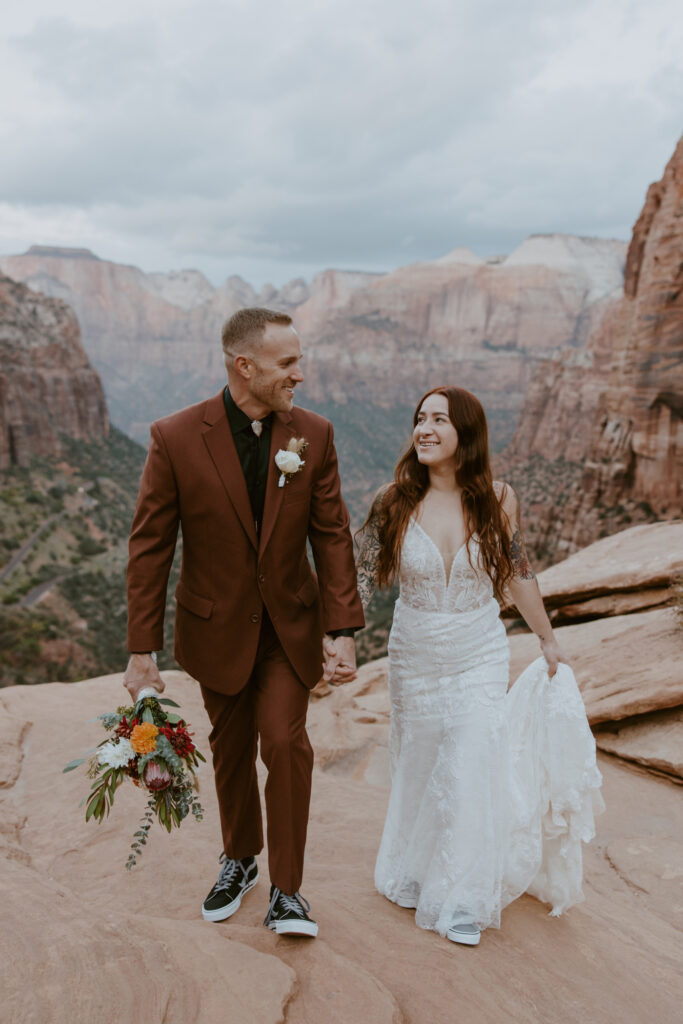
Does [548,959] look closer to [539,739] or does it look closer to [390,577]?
[539,739]

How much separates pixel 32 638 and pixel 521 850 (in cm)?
3000

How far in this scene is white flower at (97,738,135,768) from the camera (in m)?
2.97

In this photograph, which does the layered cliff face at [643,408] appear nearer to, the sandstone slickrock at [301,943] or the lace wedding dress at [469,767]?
the sandstone slickrock at [301,943]

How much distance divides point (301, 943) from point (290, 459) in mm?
2130

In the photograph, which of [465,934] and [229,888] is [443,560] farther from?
[229,888]

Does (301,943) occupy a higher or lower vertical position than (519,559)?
lower

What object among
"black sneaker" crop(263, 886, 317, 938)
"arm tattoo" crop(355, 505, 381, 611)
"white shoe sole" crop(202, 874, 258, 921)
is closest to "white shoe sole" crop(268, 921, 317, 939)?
"black sneaker" crop(263, 886, 317, 938)

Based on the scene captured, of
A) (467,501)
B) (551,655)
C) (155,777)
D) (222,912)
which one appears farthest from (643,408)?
(155,777)

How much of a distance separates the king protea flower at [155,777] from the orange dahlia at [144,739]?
0.07 m

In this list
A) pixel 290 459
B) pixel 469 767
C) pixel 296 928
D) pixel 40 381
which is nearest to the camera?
pixel 296 928

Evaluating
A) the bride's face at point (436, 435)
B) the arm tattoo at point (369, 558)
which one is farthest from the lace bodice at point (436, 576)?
the bride's face at point (436, 435)

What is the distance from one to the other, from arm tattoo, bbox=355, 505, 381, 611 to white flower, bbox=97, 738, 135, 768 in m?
1.33

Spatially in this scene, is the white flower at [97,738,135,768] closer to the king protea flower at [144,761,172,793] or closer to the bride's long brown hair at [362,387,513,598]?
the king protea flower at [144,761,172,793]

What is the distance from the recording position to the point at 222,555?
3344 mm
